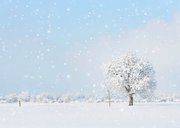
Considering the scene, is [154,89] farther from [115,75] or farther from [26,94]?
[26,94]

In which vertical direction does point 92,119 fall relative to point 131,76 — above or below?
below

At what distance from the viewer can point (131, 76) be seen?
77.2 m

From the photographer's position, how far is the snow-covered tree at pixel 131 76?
77000 millimetres

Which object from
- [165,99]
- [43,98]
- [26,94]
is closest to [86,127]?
[165,99]

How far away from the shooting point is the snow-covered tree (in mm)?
77000

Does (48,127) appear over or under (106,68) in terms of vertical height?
under

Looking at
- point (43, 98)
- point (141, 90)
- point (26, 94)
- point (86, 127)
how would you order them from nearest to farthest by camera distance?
point (86, 127) < point (141, 90) < point (43, 98) < point (26, 94)

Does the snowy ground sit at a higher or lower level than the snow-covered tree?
lower

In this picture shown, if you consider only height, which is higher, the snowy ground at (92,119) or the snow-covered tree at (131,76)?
the snow-covered tree at (131,76)

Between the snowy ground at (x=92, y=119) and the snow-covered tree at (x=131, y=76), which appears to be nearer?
the snowy ground at (x=92, y=119)

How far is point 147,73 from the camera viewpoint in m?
78.1

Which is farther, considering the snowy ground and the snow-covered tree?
the snow-covered tree

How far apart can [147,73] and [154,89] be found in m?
3.15

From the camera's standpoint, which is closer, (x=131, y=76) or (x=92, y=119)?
(x=92, y=119)
